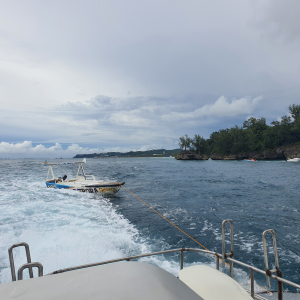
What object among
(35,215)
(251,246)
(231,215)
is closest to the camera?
(251,246)

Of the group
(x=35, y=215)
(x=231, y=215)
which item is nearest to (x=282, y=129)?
(x=231, y=215)

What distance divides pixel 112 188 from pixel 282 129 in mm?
114277

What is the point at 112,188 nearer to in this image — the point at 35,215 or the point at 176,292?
the point at 35,215

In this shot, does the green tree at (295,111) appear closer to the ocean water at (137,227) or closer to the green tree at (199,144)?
the green tree at (199,144)

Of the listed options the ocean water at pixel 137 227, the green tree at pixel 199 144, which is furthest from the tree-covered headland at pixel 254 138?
the ocean water at pixel 137 227

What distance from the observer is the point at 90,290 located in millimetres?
1515

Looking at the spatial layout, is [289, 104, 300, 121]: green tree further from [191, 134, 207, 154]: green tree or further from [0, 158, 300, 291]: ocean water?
[0, 158, 300, 291]: ocean water

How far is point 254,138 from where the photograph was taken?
11388 cm

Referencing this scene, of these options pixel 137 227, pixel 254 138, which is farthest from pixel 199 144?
pixel 137 227

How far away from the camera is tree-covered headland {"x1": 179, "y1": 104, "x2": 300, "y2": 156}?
10512cm

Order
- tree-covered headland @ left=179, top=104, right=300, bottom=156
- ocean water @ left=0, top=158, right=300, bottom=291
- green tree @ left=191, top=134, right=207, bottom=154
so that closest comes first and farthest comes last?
1. ocean water @ left=0, top=158, right=300, bottom=291
2. tree-covered headland @ left=179, top=104, right=300, bottom=156
3. green tree @ left=191, top=134, right=207, bottom=154

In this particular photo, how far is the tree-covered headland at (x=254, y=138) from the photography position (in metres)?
105

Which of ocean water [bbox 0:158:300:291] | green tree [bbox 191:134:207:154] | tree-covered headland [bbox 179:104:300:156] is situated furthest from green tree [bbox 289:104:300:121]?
ocean water [bbox 0:158:300:291]

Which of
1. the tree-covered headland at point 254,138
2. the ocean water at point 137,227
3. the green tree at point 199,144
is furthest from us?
the green tree at point 199,144
